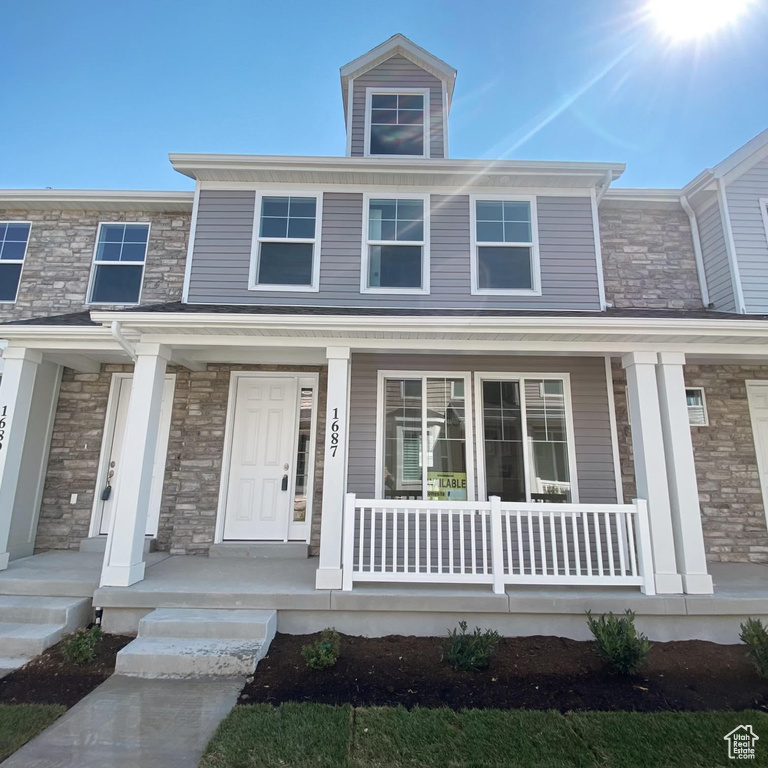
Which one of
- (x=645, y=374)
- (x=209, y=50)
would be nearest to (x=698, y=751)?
(x=645, y=374)

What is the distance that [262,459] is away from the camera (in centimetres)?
591

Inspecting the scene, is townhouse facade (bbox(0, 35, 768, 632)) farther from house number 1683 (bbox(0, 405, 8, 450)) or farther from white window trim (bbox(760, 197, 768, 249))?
house number 1683 (bbox(0, 405, 8, 450))

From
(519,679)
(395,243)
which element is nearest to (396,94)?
(395,243)

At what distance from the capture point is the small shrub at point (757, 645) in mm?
3250

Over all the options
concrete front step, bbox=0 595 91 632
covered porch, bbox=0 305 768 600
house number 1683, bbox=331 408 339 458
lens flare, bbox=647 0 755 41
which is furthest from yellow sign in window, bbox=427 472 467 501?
lens flare, bbox=647 0 755 41

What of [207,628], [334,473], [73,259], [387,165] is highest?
[387,165]

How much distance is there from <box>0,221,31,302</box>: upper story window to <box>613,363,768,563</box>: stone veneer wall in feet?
29.4

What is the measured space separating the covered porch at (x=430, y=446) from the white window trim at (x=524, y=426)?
0.02 m

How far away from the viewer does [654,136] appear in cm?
687

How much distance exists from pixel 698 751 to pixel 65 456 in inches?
286

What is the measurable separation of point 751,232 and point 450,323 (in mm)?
5228

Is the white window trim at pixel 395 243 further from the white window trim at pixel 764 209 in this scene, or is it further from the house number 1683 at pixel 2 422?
the white window trim at pixel 764 209

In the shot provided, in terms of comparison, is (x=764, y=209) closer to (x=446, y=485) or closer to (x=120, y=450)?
(x=446, y=485)

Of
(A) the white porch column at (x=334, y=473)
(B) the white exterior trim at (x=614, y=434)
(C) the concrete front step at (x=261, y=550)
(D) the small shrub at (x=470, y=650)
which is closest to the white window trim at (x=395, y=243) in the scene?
(A) the white porch column at (x=334, y=473)
